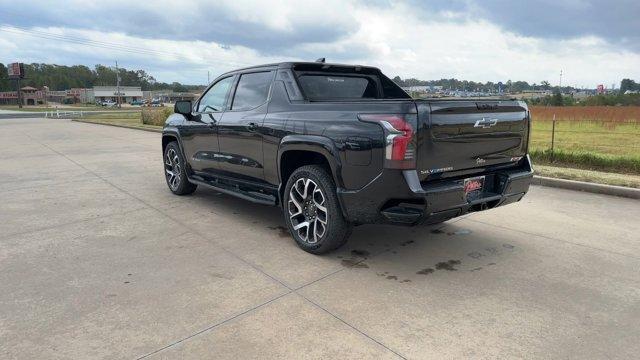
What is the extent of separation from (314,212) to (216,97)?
250cm

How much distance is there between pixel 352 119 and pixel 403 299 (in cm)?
147

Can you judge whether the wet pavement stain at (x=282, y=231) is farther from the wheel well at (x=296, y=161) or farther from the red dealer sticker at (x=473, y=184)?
the red dealer sticker at (x=473, y=184)

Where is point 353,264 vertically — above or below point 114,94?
below

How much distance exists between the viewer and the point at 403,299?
3.43m

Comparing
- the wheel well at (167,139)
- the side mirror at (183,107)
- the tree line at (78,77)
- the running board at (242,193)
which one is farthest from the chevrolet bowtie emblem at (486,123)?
the tree line at (78,77)

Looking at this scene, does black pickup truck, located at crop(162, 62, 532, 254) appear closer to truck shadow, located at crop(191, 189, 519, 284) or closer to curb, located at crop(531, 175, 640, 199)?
truck shadow, located at crop(191, 189, 519, 284)

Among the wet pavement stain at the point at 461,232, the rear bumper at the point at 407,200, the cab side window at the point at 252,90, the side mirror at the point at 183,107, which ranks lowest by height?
the wet pavement stain at the point at 461,232

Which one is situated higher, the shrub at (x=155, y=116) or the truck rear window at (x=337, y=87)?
the truck rear window at (x=337, y=87)

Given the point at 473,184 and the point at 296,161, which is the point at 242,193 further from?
the point at 473,184

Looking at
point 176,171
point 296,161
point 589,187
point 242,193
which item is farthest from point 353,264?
point 589,187

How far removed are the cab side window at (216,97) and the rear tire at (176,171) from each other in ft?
2.85

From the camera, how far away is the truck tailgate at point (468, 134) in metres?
3.56

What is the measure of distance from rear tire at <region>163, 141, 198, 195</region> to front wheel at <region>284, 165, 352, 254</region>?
269 cm

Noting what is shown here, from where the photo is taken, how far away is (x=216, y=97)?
19.6 feet
